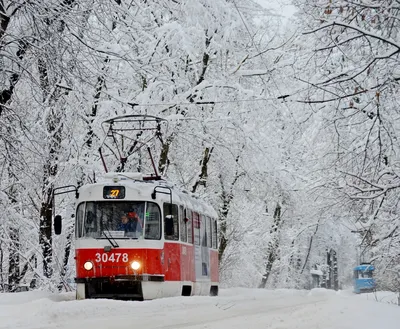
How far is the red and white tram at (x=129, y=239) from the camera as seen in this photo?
1602 centimetres

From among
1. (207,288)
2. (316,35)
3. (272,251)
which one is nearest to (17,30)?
(316,35)

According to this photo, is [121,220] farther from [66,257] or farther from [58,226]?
[66,257]

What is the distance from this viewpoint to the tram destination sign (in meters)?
16.6

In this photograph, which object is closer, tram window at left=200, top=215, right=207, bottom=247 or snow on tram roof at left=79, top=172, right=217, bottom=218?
snow on tram roof at left=79, top=172, right=217, bottom=218

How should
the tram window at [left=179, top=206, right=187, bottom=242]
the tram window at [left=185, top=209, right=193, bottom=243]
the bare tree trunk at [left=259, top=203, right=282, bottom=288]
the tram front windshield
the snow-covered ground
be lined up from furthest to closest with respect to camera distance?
the bare tree trunk at [left=259, top=203, right=282, bottom=288] → the tram window at [left=185, top=209, right=193, bottom=243] → the tram window at [left=179, top=206, right=187, bottom=242] → the tram front windshield → the snow-covered ground

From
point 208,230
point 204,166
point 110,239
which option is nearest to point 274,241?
point 204,166

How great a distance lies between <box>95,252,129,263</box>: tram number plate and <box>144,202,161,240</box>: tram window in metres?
0.67

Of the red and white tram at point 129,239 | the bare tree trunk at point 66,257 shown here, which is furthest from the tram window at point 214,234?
the red and white tram at point 129,239

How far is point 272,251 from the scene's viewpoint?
45.2 meters

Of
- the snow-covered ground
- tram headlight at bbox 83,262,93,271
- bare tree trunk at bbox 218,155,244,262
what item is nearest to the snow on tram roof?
tram headlight at bbox 83,262,93,271

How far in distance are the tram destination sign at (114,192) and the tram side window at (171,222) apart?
1054mm

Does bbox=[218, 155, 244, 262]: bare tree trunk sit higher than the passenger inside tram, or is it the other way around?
bbox=[218, 155, 244, 262]: bare tree trunk

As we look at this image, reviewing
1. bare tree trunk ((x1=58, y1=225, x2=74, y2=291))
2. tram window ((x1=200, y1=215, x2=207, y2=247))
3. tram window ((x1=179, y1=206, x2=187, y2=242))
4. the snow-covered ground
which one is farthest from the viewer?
bare tree trunk ((x1=58, y1=225, x2=74, y2=291))

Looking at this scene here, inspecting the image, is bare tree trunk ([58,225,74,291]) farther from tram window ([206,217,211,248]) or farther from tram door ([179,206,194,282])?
tram window ([206,217,211,248])
